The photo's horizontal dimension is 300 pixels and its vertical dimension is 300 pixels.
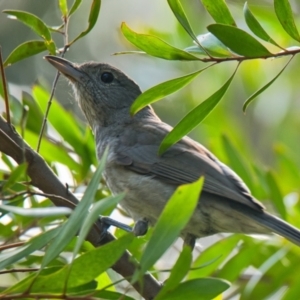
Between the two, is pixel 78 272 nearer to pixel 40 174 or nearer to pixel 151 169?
pixel 40 174

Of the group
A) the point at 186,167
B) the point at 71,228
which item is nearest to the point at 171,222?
the point at 71,228

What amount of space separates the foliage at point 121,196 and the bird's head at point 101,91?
1.71 ft

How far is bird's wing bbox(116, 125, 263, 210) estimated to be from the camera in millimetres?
4148

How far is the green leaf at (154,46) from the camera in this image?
2496 millimetres

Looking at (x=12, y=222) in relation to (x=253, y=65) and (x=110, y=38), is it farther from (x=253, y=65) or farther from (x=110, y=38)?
(x=110, y=38)

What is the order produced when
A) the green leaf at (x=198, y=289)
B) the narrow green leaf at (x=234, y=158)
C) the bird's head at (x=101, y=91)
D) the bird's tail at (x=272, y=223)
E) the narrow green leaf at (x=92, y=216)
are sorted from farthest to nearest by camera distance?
the bird's head at (x=101, y=91) < the narrow green leaf at (x=234, y=158) < the bird's tail at (x=272, y=223) < the green leaf at (x=198, y=289) < the narrow green leaf at (x=92, y=216)

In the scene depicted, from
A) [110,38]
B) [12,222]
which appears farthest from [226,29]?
[110,38]

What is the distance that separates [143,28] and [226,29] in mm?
3060

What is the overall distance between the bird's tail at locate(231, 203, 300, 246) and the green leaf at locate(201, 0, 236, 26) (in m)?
1.61

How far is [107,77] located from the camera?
5.35 m

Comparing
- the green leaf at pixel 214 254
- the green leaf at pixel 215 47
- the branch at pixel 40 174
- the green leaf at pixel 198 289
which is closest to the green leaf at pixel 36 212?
the green leaf at pixel 198 289

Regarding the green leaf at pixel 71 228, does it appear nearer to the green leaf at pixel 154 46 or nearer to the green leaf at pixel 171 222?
the green leaf at pixel 171 222

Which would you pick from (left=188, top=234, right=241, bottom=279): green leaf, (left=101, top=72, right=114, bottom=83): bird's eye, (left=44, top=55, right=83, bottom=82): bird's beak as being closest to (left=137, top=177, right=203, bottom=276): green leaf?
(left=188, top=234, right=241, bottom=279): green leaf

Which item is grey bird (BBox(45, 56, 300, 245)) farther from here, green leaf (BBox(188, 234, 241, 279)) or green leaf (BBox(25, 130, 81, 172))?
green leaf (BBox(25, 130, 81, 172))
